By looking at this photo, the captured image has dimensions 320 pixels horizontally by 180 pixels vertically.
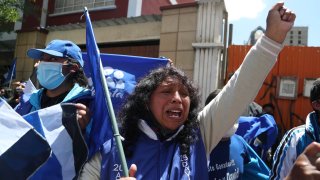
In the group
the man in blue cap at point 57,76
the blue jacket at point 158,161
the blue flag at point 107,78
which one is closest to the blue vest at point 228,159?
the blue jacket at point 158,161

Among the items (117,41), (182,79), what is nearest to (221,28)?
(117,41)

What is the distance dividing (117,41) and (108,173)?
891cm

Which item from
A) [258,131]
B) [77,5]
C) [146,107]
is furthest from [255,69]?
[77,5]

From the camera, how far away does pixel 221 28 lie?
28.4ft

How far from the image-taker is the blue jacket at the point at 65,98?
239cm

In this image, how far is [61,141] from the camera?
2.21 m

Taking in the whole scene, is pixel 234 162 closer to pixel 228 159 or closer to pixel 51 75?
pixel 228 159

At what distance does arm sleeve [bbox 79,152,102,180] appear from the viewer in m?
1.99

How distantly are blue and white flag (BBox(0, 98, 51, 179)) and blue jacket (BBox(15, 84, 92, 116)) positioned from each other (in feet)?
1.72

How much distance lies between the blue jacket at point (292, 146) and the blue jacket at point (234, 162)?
0.12 meters

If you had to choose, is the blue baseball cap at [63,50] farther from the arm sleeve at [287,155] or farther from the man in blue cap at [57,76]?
the arm sleeve at [287,155]

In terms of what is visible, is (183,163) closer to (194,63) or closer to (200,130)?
(200,130)

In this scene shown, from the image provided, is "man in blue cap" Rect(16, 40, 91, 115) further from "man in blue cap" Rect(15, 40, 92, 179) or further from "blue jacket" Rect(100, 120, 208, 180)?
"blue jacket" Rect(100, 120, 208, 180)

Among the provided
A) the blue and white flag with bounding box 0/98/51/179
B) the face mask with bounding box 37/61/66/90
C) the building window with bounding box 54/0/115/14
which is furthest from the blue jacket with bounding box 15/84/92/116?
the building window with bounding box 54/0/115/14
